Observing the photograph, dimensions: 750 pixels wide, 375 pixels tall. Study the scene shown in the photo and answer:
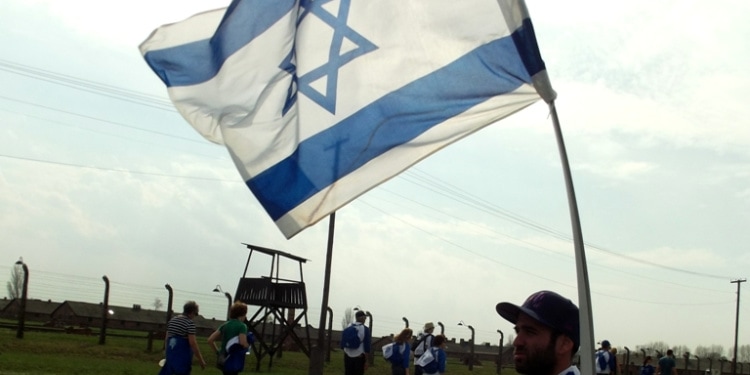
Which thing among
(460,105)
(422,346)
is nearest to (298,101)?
(460,105)

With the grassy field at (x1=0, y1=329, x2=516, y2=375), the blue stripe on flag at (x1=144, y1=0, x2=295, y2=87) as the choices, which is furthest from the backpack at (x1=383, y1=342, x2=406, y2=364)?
the blue stripe on flag at (x1=144, y1=0, x2=295, y2=87)

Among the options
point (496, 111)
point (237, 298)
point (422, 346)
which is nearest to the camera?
point (496, 111)

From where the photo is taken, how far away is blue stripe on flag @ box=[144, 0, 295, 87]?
6.02m

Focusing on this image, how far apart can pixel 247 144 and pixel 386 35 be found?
43.0 inches

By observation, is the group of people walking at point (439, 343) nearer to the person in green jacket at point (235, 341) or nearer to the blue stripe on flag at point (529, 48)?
the person in green jacket at point (235, 341)

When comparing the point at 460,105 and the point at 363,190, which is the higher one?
the point at 460,105

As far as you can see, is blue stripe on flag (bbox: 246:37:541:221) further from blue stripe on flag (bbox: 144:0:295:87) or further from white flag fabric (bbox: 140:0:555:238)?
blue stripe on flag (bbox: 144:0:295:87)

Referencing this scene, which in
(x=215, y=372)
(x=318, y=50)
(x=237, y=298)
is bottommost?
(x=215, y=372)

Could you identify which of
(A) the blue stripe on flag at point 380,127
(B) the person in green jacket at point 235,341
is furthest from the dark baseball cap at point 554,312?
(B) the person in green jacket at point 235,341

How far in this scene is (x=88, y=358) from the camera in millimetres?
19844

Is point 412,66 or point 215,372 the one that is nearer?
point 412,66

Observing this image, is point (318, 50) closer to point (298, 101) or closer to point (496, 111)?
point (298, 101)

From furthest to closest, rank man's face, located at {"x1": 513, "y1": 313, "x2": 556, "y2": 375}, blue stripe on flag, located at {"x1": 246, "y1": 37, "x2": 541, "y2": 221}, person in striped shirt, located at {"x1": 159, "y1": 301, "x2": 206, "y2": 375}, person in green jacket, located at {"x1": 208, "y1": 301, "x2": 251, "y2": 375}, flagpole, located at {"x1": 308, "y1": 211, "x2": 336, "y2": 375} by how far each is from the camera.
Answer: flagpole, located at {"x1": 308, "y1": 211, "x2": 336, "y2": 375} < person in green jacket, located at {"x1": 208, "y1": 301, "x2": 251, "y2": 375} < person in striped shirt, located at {"x1": 159, "y1": 301, "x2": 206, "y2": 375} < blue stripe on flag, located at {"x1": 246, "y1": 37, "x2": 541, "y2": 221} < man's face, located at {"x1": 513, "y1": 313, "x2": 556, "y2": 375}

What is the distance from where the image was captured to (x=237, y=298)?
2388 centimetres
